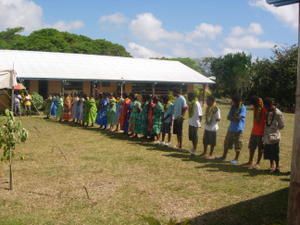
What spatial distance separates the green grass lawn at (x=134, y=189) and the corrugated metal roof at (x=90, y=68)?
14939 mm

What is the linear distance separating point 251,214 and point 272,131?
264 cm

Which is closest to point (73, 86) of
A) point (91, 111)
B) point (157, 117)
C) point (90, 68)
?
point (90, 68)

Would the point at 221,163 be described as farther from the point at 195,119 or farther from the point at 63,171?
the point at 63,171

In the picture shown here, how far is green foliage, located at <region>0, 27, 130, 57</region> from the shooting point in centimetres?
4666

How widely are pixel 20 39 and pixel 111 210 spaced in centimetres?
4675

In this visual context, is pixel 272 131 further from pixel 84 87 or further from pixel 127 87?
pixel 127 87

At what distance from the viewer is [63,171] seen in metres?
8.18

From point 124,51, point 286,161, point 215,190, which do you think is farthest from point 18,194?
point 124,51

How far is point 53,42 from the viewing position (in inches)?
1871

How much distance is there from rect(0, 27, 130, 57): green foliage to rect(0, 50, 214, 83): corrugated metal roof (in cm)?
1670

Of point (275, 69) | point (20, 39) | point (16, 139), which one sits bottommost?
point (16, 139)

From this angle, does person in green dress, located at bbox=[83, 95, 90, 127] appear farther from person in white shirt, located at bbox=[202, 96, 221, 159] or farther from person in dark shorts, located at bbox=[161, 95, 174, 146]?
person in white shirt, located at bbox=[202, 96, 221, 159]

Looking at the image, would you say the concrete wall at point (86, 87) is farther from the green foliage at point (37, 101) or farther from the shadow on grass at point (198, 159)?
the shadow on grass at point (198, 159)

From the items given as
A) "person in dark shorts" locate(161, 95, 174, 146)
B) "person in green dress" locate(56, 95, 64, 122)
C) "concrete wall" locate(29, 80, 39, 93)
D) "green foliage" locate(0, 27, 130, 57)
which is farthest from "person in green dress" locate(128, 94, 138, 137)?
"green foliage" locate(0, 27, 130, 57)
